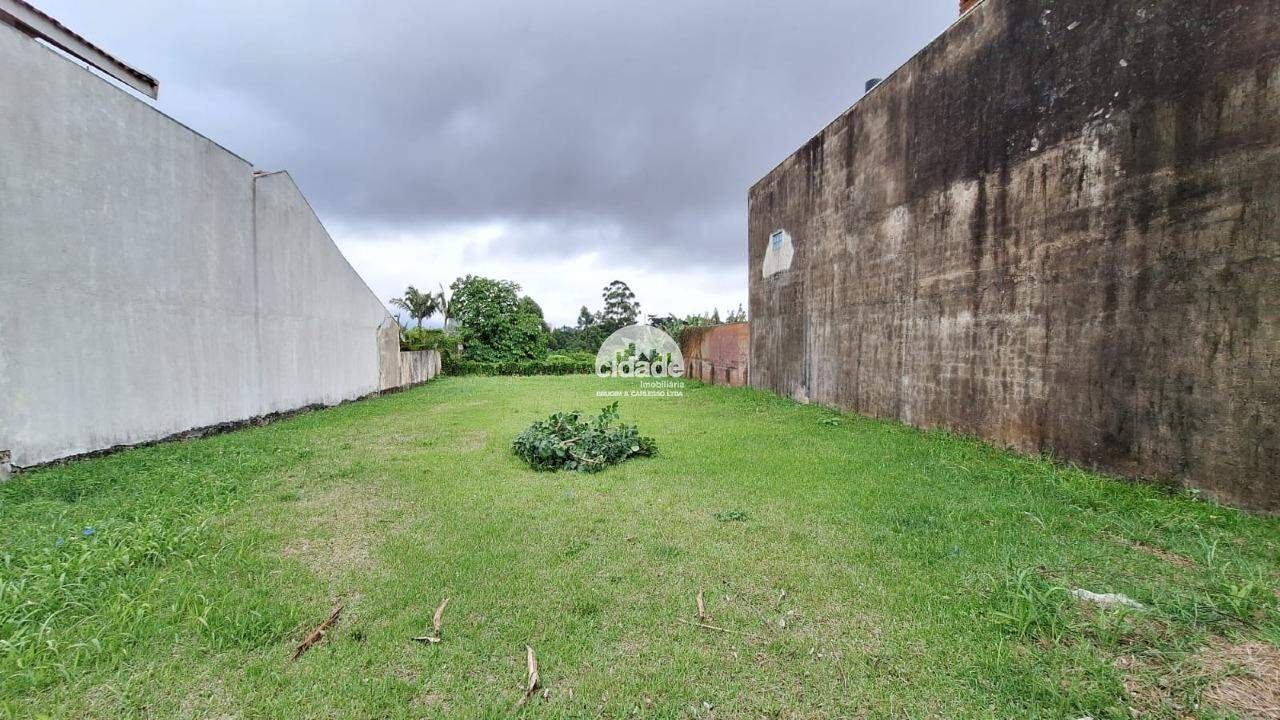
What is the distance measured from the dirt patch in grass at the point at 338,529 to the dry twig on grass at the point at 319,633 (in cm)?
45

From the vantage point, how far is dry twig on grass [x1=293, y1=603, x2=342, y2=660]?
2138 mm

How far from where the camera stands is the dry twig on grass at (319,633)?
2138mm

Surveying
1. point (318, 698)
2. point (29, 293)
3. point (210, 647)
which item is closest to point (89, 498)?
point (29, 293)

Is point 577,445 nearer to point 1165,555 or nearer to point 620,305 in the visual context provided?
point 1165,555

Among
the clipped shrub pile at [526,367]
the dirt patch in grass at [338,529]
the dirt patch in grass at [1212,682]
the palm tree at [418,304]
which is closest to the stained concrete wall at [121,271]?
the dirt patch in grass at [338,529]

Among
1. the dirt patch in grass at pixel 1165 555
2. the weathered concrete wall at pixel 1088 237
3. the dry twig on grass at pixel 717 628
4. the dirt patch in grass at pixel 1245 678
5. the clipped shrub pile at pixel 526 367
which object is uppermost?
the weathered concrete wall at pixel 1088 237

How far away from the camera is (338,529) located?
11.7 ft

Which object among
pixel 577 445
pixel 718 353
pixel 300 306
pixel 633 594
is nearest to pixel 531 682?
pixel 633 594

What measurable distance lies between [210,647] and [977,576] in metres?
3.85

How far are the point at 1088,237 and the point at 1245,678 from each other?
4.42 metres

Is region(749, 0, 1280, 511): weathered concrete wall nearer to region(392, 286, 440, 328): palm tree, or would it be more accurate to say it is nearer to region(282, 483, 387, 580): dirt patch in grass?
region(282, 483, 387, 580): dirt patch in grass

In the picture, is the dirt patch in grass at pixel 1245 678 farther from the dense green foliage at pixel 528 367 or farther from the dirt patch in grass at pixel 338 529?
the dense green foliage at pixel 528 367

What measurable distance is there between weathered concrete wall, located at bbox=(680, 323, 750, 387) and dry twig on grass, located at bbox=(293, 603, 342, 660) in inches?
496

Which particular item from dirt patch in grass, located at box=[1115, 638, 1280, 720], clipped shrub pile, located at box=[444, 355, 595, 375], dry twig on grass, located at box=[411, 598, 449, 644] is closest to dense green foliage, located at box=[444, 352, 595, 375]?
clipped shrub pile, located at box=[444, 355, 595, 375]
